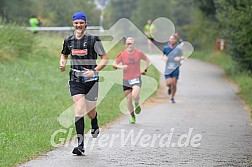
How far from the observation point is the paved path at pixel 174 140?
32.7 ft

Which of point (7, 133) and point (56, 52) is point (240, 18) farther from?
point (56, 52)

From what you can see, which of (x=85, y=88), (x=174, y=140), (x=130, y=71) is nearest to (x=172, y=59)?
(x=130, y=71)

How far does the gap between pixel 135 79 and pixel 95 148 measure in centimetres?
456

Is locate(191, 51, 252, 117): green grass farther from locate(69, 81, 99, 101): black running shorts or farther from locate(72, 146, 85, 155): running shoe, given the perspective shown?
locate(72, 146, 85, 155): running shoe

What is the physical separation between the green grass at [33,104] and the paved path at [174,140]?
41 centimetres

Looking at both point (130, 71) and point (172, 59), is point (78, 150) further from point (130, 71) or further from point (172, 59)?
point (172, 59)

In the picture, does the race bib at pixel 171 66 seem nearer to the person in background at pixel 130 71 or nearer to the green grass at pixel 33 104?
the green grass at pixel 33 104

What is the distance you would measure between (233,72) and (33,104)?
18422 millimetres

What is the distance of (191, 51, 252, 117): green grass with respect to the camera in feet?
80.6

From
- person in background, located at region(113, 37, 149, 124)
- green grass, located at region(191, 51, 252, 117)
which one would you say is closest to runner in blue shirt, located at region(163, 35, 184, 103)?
green grass, located at region(191, 51, 252, 117)

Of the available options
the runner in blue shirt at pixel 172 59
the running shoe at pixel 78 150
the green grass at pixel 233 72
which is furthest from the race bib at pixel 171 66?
the running shoe at pixel 78 150

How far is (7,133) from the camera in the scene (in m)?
11.8

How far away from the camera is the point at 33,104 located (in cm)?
1673

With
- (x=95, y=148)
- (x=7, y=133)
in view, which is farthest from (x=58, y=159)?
(x=7, y=133)
